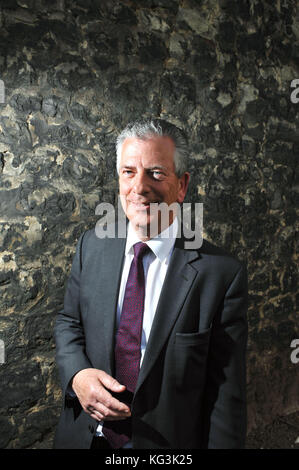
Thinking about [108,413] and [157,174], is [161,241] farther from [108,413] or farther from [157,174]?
[108,413]

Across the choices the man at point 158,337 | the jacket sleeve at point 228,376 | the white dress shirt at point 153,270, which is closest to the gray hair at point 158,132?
the man at point 158,337

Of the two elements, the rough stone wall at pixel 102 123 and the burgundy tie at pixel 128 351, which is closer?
the burgundy tie at pixel 128 351

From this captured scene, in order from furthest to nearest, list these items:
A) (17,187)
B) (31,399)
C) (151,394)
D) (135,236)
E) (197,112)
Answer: (197,112) → (31,399) → (17,187) → (135,236) → (151,394)

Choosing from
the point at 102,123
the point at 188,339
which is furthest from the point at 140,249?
the point at 102,123

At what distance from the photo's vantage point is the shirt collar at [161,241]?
3.71 ft

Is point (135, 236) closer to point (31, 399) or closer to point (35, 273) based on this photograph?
point (35, 273)

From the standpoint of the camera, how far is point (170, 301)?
42.4 inches

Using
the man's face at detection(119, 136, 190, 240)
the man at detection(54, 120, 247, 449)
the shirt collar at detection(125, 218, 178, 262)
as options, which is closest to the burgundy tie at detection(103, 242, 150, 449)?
the man at detection(54, 120, 247, 449)

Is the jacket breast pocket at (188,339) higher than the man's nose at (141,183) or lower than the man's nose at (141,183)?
lower

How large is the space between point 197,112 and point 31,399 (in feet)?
6.09

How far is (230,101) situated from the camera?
198 centimetres

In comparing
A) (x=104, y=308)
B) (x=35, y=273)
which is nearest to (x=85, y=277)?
(x=104, y=308)

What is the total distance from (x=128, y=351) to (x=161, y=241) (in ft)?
1.29

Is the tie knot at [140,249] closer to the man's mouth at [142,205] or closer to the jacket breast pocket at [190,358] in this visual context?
the man's mouth at [142,205]
